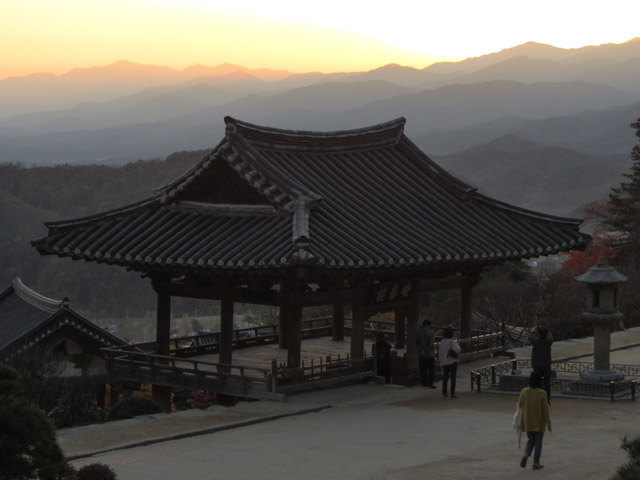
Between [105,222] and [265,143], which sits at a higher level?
[265,143]

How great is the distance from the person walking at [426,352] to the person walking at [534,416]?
679 cm

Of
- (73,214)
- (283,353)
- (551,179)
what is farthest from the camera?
(551,179)

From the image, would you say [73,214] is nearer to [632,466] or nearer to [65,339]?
[65,339]

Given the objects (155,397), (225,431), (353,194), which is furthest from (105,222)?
(225,431)

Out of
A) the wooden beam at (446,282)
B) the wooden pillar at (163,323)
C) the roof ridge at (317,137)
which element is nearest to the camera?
the wooden pillar at (163,323)

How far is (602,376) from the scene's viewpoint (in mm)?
15852

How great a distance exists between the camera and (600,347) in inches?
625

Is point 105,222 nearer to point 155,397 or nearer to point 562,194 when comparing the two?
point 155,397

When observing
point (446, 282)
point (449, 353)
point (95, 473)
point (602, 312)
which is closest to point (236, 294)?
point (449, 353)

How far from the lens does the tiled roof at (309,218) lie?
54.3 feet

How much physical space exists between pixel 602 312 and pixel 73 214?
12888cm

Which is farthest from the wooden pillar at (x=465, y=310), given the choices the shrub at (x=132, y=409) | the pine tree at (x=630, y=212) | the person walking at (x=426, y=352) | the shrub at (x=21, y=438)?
the pine tree at (x=630, y=212)

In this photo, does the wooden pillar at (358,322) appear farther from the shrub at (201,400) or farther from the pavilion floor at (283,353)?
the shrub at (201,400)

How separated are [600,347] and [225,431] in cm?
681
